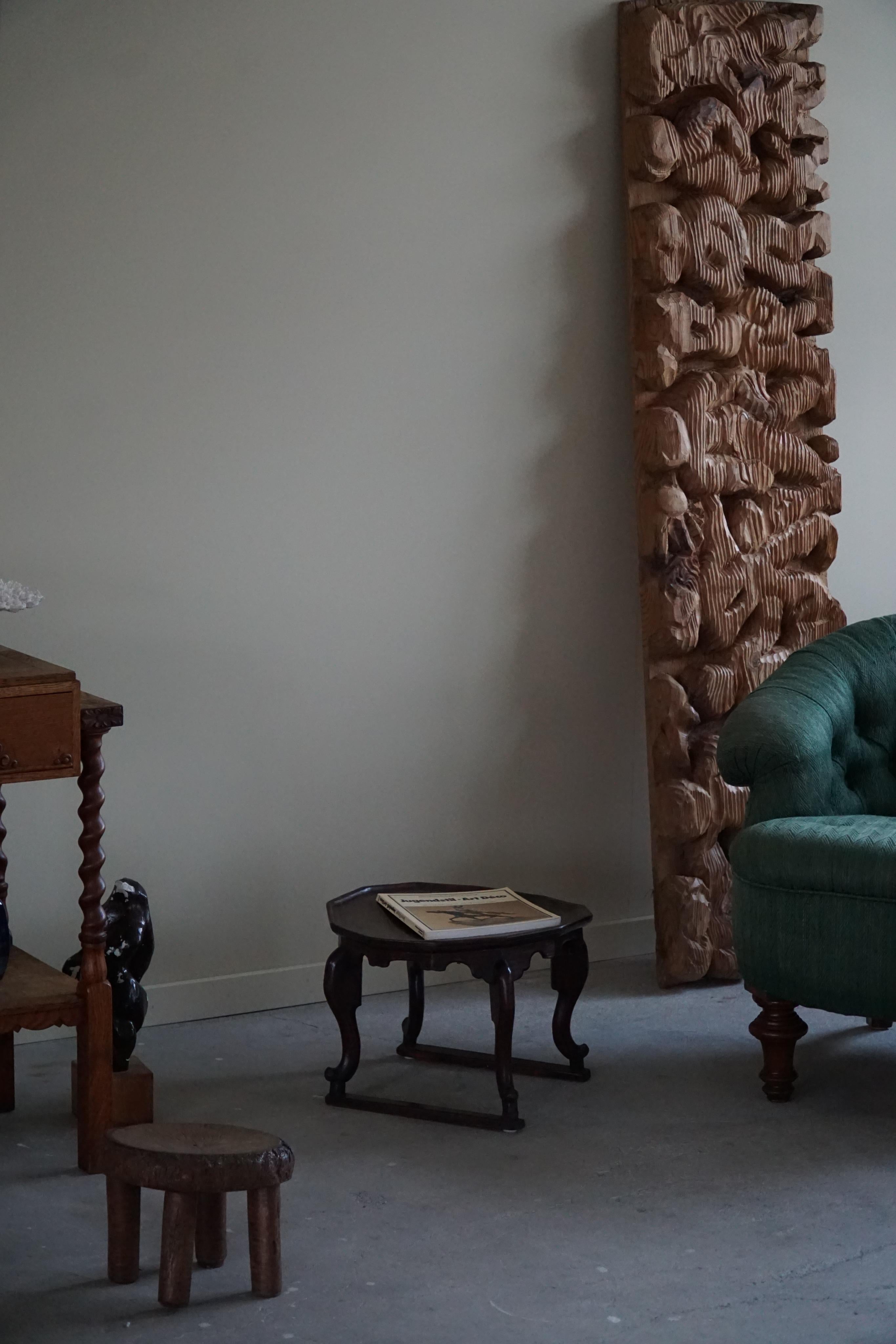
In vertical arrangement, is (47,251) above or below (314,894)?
above

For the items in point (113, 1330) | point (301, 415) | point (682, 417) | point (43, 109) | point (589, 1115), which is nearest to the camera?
point (113, 1330)

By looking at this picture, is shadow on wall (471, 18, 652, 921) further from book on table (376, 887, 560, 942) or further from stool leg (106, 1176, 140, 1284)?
stool leg (106, 1176, 140, 1284)

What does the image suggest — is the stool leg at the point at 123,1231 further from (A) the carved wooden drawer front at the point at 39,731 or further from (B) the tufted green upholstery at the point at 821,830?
(B) the tufted green upholstery at the point at 821,830

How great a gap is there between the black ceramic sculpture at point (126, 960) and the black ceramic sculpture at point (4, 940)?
0.14 m

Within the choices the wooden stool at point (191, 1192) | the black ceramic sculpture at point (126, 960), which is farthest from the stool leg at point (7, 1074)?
the wooden stool at point (191, 1192)

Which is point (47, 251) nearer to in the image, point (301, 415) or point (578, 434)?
point (301, 415)

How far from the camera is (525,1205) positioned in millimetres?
2410

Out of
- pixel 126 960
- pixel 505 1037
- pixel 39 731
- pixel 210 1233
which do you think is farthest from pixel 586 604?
pixel 210 1233

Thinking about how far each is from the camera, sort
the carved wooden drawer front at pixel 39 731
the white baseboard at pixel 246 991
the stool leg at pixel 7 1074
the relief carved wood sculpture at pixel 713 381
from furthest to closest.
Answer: the relief carved wood sculpture at pixel 713 381
the white baseboard at pixel 246 991
the stool leg at pixel 7 1074
the carved wooden drawer front at pixel 39 731

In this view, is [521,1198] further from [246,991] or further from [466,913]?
[246,991]

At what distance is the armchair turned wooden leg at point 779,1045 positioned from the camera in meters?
2.87

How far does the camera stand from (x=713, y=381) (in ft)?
11.9

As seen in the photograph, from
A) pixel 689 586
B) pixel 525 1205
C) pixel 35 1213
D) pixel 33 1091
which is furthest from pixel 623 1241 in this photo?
pixel 689 586

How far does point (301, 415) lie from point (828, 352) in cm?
143
